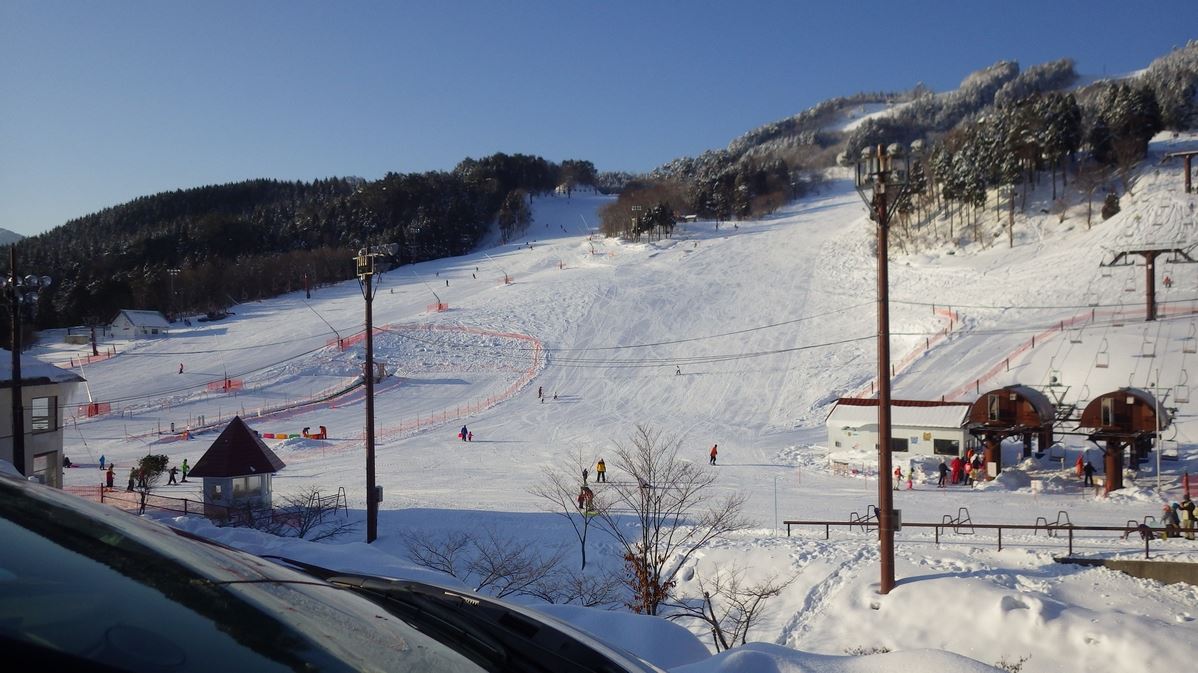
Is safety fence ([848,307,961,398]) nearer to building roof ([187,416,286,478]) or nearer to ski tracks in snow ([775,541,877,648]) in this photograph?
ski tracks in snow ([775,541,877,648])

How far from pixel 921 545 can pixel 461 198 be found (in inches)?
5009

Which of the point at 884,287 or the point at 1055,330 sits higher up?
the point at 884,287

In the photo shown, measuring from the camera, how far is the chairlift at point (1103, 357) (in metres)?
36.7

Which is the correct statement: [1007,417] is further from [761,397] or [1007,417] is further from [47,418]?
[47,418]

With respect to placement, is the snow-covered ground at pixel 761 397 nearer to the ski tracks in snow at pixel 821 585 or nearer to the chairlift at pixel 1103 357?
the ski tracks in snow at pixel 821 585

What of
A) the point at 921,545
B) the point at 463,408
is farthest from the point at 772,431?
the point at 921,545

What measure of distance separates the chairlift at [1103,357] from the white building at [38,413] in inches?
1681

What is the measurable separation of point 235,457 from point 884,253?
722 inches

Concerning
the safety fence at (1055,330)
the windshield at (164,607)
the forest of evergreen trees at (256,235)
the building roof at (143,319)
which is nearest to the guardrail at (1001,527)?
the windshield at (164,607)

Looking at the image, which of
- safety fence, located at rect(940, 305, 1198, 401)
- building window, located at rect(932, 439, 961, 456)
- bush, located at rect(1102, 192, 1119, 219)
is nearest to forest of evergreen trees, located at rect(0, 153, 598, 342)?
safety fence, located at rect(940, 305, 1198, 401)

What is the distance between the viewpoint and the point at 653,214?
97.2 m

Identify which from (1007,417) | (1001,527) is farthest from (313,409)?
(1001,527)

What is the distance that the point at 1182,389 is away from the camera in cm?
3388

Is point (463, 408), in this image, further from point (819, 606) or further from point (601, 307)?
point (819, 606)
